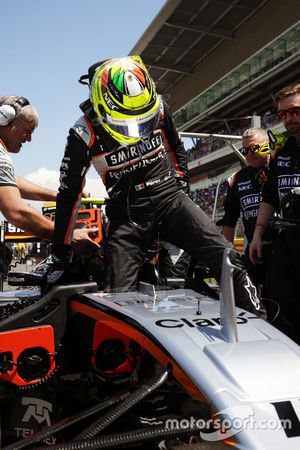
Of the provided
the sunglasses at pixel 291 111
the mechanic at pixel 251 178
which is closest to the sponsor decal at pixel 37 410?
the sunglasses at pixel 291 111

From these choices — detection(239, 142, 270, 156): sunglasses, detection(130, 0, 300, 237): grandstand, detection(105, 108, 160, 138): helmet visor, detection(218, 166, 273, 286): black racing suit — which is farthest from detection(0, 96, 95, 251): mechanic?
Answer: detection(130, 0, 300, 237): grandstand

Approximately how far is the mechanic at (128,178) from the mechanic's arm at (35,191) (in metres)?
0.66

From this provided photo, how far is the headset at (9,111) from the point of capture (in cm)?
271

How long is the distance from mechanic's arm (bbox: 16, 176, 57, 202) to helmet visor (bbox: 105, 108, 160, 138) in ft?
3.32

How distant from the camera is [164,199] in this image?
2594 mm

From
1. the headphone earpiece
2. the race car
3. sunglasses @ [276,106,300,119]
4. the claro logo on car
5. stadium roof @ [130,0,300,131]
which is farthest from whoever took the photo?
stadium roof @ [130,0,300,131]

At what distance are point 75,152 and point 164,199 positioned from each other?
1.64 feet

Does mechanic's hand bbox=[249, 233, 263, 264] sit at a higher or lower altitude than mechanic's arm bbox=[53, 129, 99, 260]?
lower

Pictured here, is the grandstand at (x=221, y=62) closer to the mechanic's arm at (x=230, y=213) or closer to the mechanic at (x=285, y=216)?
the mechanic's arm at (x=230, y=213)

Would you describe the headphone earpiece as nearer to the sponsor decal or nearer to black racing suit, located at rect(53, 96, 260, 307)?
black racing suit, located at rect(53, 96, 260, 307)

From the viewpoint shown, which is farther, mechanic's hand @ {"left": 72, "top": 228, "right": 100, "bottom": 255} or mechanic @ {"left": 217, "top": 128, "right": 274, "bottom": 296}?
mechanic @ {"left": 217, "top": 128, "right": 274, "bottom": 296}

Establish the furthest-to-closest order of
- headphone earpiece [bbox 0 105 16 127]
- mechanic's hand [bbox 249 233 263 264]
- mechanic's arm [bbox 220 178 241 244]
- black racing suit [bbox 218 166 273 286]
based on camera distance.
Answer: mechanic's arm [bbox 220 178 241 244] < black racing suit [bbox 218 166 273 286] < mechanic's hand [bbox 249 233 263 264] < headphone earpiece [bbox 0 105 16 127]

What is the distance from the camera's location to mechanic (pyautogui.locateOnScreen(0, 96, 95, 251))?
2.42 m

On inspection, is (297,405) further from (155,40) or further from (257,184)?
(155,40)
